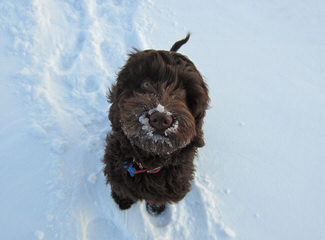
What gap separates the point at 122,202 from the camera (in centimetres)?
283

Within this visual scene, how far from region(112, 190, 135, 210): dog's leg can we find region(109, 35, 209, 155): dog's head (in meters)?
0.93

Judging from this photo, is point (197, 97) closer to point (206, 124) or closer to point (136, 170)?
point (136, 170)

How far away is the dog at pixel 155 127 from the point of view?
182 centimetres

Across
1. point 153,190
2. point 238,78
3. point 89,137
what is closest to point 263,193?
point 153,190

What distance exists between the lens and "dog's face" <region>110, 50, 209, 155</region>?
1787 millimetres

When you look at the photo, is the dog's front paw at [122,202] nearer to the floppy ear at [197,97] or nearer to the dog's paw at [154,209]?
the dog's paw at [154,209]

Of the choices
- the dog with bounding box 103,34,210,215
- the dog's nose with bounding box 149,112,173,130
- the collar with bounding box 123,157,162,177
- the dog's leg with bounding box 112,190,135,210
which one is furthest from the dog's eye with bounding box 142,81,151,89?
the dog's leg with bounding box 112,190,135,210

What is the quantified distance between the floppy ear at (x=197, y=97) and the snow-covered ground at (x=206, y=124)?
3.89ft

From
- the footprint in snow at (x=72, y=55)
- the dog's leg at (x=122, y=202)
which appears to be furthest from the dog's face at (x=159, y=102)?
the footprint in snow at (x=72, y=55)

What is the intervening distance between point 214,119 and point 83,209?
7.95ft

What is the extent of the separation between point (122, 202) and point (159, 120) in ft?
5.08

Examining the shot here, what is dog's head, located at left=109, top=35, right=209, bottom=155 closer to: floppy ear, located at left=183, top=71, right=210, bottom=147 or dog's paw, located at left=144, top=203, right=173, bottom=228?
floppy ear, located at left=183, top=71, right=210, bottom=147

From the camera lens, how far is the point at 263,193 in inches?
131

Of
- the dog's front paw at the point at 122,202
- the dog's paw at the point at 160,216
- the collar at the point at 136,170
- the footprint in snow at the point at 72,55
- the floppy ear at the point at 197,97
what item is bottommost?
the dog's paw at the point at 160,216
